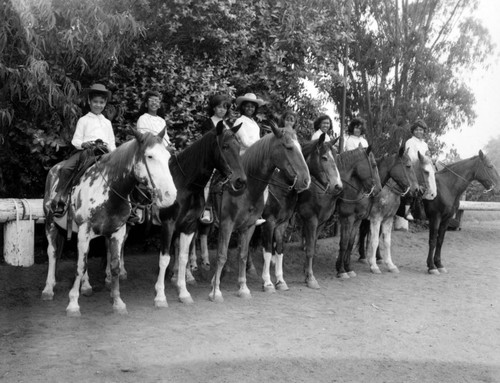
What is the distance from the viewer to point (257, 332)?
6422mm

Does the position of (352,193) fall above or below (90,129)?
below

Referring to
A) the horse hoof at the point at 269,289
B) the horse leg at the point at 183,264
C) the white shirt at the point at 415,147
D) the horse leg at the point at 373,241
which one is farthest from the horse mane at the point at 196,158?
the white shirt at the point at 415,147

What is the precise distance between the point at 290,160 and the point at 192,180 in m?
1.37

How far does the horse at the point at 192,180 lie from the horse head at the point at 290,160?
686 millimetres

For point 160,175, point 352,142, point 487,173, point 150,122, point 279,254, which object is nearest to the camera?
point 160,175

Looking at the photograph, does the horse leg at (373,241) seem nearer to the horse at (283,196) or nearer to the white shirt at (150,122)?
the horse at (283,196)

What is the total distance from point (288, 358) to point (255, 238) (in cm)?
580

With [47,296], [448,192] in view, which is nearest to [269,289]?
[47,296]

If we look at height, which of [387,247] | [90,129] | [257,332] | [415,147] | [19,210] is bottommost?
[257,332]

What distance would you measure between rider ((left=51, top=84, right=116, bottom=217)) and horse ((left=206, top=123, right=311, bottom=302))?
5.79ft

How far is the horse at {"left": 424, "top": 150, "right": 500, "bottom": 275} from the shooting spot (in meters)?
11.0

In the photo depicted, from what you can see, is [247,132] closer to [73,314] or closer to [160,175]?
[160,175]

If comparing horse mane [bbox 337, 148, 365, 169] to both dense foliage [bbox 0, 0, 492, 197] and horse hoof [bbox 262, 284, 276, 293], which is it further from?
horse hoof [bbox 262, 284, 276, 293]

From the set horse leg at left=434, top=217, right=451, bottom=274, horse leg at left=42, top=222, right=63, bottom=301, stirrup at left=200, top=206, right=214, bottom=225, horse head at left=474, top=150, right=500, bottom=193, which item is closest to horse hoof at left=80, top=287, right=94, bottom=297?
horse leg at left=42, top=222, right=63, bottom=301
